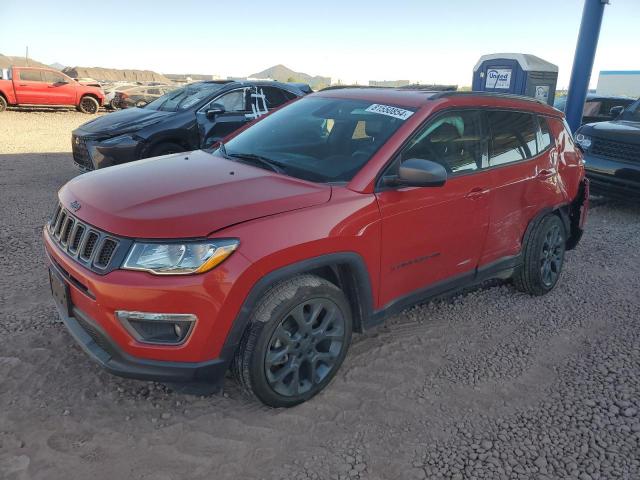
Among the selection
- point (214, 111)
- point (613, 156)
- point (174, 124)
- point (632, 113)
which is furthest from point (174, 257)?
point (632, 113)

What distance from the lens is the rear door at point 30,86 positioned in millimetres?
16875

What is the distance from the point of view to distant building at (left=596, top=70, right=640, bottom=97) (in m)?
34.9

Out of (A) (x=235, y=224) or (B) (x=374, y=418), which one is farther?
(B) (x=374, y=418)

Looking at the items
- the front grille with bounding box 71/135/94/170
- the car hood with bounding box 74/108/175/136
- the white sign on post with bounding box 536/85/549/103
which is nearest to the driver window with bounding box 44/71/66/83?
the car hood with bounding box 74/108/175/136

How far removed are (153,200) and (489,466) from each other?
2.11m

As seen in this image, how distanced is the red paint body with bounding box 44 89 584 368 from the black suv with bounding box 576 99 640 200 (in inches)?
160

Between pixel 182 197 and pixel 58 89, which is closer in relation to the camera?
pixel 182 197

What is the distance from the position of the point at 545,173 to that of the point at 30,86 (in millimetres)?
18116

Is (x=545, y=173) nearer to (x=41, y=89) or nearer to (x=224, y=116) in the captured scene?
(x=224, y=116)

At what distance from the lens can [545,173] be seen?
159 inches

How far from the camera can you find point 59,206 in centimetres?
291

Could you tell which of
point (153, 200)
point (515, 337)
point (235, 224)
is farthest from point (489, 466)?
point (153, 200)

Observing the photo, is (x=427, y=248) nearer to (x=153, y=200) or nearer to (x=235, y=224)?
(x=235, y=224)

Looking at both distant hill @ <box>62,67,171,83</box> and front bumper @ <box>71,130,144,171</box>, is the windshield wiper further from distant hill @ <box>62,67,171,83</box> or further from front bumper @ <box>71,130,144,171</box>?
distant hill @ <box>62,67,171,83</box>
